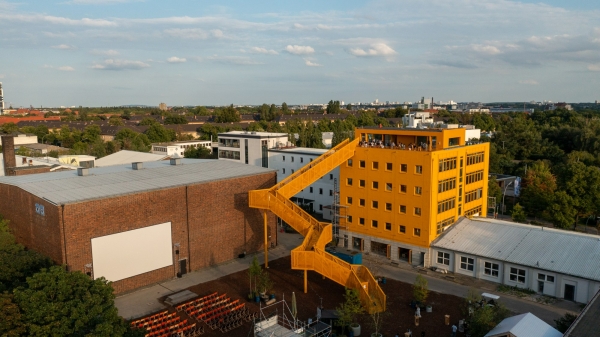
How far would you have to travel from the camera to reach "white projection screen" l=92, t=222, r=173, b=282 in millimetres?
31467

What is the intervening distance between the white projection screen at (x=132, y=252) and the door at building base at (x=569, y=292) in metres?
28.2

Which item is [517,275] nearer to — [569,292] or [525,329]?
[569,292]

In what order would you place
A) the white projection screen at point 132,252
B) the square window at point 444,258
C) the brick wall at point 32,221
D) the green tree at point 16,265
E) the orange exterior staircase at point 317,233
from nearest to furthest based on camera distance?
the green tree at point 16,265 < the brick wall at point 32,221 < the orange exterior staircase at point 317,233 < the white projection screen at point 132,252 < the square window at point 444,258

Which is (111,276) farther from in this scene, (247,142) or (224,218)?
(247,142)

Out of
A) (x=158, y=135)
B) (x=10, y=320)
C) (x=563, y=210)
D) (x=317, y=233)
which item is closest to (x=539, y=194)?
(x=563, y=210)

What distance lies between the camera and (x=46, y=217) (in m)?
30.5

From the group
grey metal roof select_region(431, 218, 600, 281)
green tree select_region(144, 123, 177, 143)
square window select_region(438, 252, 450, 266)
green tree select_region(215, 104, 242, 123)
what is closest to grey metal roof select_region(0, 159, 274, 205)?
square window select_region(438, 252, 450, 266)

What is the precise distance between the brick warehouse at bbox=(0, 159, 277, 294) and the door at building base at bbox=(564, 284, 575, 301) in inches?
946

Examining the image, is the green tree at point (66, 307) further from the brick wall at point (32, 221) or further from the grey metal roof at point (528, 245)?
the grey metal roof at point (528, 245)

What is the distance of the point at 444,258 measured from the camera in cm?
3691

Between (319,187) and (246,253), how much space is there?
19074 millimetres

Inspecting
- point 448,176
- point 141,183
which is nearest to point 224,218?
point 141,183

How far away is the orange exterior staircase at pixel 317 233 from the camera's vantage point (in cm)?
2994

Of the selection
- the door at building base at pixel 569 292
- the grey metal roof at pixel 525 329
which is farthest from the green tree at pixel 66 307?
the door at building base at pixel 569 292
